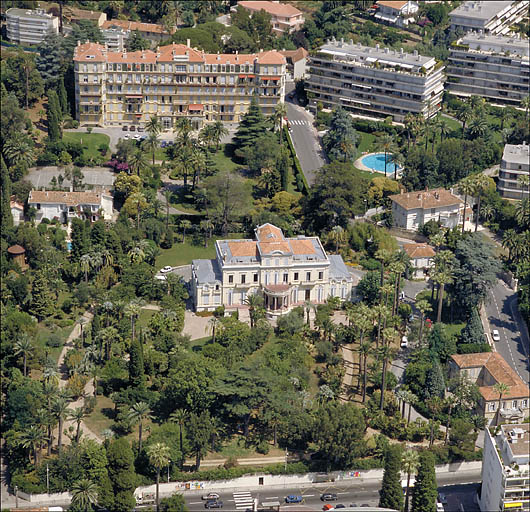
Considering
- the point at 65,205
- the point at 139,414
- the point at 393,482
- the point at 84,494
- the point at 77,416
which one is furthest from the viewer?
the point at 65,205

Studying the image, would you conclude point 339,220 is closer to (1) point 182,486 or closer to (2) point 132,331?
(2) point 132,331

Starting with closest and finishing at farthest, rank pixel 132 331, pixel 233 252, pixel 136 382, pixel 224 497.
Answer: pixel 224 497, pixel 136 382, pixel 132 331, pixel 233 252

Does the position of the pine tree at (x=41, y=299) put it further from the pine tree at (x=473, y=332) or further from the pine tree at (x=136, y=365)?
the pine tree at (x=473, y=332)

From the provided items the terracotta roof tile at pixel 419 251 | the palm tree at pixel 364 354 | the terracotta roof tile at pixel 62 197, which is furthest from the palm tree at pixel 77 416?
the terracotta roof tile at pixel 419 251

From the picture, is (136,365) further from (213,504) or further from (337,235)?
(337,235)

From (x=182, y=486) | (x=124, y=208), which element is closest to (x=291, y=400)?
(x=182, y=486)

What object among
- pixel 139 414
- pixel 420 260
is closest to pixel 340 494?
pixel 139 414
